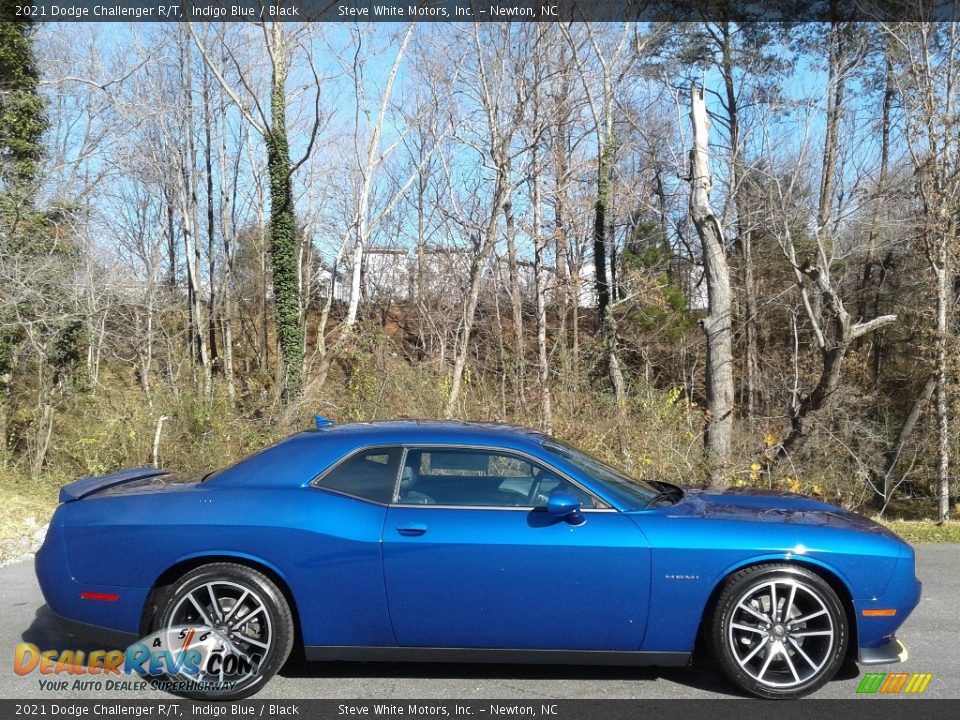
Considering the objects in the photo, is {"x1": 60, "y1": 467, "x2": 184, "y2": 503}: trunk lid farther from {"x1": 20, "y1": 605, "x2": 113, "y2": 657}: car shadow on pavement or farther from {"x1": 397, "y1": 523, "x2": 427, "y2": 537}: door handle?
{"x1": 397, "y1": 523, "x2": 427, "y2": 537}: door handle

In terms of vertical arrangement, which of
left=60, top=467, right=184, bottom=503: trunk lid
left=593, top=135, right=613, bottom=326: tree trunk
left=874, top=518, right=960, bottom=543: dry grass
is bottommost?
left=874, top=518, right=960, bottom=543: dry grass

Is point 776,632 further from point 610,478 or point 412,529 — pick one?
point 412,529

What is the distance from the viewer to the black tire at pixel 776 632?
4098 millimetres

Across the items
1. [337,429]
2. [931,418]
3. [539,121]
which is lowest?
[931,418]

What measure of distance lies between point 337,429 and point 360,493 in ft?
2.04

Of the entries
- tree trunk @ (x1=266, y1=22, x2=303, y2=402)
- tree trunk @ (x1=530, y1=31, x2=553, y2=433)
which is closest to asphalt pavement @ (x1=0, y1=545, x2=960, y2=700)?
tree trunk @ (x1=530, y1=31, x2=553, y2=433)

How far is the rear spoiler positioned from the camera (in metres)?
4.62

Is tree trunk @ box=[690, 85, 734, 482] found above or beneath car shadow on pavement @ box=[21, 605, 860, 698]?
above

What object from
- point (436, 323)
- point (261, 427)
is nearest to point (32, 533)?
point (261, 427)

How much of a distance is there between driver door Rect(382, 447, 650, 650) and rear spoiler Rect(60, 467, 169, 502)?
1867 millimetres

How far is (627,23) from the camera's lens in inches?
931

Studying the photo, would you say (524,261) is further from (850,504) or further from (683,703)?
(683,703)

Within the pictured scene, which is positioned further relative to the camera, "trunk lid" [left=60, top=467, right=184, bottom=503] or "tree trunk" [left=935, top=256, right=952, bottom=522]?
"tree trunk" [left=935, top=256, right=952, bottom=522]

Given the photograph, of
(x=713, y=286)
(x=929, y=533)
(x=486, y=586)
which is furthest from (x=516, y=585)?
(x=713, y=286)
